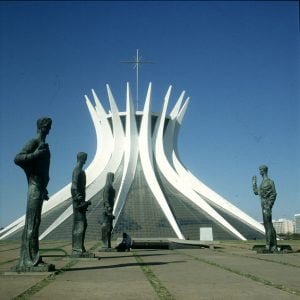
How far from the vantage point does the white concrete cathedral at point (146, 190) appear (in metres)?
32.8

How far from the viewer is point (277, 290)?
16.8 feet

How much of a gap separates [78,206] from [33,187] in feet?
8.93

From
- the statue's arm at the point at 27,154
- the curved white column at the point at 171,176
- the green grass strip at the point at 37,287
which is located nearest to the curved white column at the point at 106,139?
the curved white column at the point at 171,176

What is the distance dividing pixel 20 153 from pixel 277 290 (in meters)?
4.43

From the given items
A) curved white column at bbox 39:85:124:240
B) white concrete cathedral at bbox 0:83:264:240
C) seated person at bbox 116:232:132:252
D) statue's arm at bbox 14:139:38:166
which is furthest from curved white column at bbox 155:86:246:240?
statue's arm at bbox 14:139:38:166

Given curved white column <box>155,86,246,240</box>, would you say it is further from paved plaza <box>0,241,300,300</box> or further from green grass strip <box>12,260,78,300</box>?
green grass strip <box>12,260,78,300</box>

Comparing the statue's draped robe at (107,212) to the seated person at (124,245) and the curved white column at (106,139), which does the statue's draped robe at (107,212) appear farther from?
the curved white column at (106,139)

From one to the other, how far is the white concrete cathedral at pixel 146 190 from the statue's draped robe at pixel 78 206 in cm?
2112

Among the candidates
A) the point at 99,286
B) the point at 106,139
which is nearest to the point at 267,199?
the point at 99,286

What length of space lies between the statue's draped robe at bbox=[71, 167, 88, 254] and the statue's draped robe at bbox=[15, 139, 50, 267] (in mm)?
2497

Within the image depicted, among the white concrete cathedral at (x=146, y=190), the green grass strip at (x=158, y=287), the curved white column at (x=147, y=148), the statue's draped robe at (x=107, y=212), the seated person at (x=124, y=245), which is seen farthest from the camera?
the curved white column at (x=147, y=148)

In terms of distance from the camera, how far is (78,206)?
1002 centimetres

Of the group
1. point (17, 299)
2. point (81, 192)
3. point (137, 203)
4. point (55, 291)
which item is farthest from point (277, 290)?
point (137, 203)

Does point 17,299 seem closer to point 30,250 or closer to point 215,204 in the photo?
point 30,250
